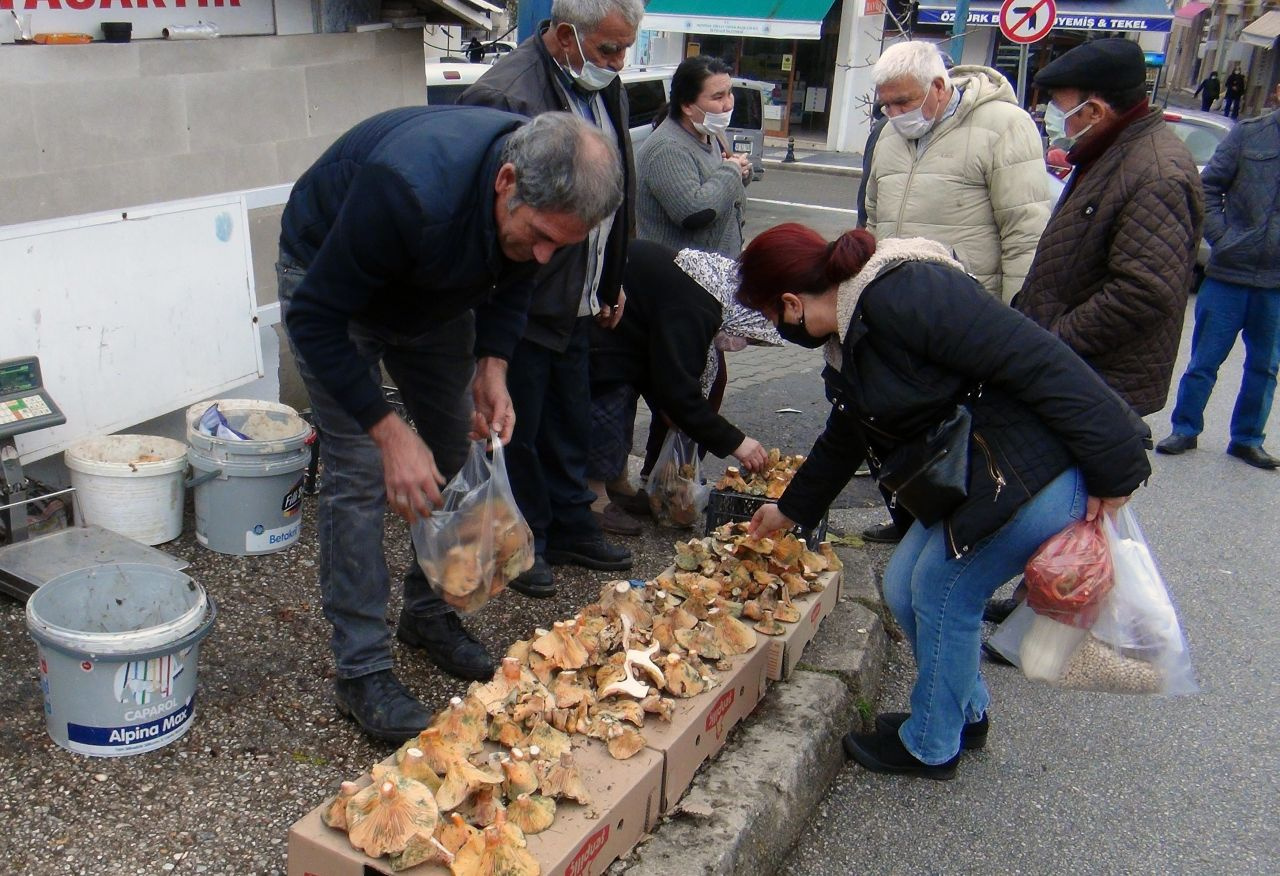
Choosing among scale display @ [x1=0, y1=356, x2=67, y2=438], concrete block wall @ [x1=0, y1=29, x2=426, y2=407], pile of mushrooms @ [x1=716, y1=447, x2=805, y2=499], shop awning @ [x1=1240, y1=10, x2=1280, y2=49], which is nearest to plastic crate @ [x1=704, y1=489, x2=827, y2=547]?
pile of mushrooms @ [x1=716, y1=447, x2=805, y2=499]

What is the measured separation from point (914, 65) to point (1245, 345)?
10.6ft

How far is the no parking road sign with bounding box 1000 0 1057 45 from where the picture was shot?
432 inches

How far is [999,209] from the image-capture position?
14.5ft

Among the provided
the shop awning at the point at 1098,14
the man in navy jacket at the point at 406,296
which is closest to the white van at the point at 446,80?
the man in navy jacket at the point at 406,296

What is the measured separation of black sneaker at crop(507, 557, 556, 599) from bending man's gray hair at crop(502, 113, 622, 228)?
69.7 inches

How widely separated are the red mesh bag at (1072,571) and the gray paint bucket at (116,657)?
209 cm

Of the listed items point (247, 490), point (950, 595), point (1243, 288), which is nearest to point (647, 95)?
point (1243, 288)

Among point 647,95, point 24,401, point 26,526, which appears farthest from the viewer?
point 647,95

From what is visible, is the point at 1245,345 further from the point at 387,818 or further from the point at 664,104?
the point at 387,818

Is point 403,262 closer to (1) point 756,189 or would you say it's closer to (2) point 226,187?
(2) point 226,187

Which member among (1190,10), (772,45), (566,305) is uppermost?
(1190,10)

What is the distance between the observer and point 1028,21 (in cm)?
1115

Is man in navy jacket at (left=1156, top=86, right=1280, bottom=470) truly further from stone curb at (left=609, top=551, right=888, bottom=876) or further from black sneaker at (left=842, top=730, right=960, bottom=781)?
black sneaker at (left=842, top=730, right=960, bottom=781)

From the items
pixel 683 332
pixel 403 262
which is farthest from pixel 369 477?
pixel 683 332
